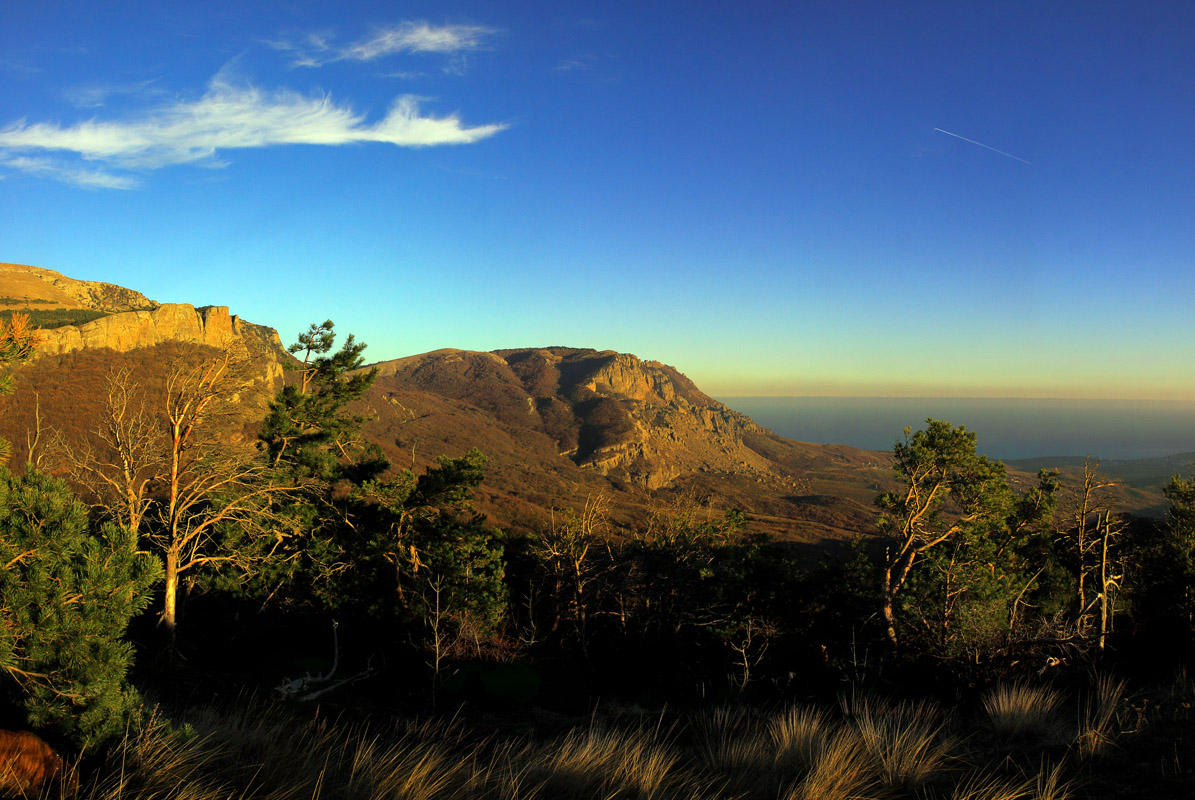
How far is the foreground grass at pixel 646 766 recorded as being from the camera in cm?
333

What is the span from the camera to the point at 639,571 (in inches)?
762

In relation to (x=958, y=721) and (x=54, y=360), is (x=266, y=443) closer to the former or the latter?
(x=958, y=721)

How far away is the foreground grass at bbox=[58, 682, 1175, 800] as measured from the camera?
10.9 ft

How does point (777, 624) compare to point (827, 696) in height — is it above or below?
below

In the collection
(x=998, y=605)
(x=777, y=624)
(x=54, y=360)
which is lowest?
(x=777, y=624)

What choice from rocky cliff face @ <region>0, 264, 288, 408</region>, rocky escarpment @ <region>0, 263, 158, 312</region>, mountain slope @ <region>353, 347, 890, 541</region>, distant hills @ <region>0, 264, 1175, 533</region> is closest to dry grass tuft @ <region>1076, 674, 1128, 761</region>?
distant hills @ <region>0, 264, 1175, 533</region>

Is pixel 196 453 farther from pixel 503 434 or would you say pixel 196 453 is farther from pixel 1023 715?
pixel 503 434

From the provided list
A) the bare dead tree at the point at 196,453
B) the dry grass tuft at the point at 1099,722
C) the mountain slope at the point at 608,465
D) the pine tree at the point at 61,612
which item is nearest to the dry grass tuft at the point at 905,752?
the dry grass tuft at the point at 1099,722

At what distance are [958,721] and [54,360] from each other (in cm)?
8614

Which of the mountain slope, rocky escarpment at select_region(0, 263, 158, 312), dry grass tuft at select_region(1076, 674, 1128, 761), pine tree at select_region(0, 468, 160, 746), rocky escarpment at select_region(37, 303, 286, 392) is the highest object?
rocky escarpment at select_region(0, 263, 158, 312)

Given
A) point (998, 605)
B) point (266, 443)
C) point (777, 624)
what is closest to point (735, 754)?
point (998, 605)

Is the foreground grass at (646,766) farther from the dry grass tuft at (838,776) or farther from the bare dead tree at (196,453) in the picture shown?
the bare dead tree at (196,453)

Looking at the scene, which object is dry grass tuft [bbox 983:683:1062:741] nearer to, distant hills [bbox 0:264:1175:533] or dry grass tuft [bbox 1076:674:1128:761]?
dry grass tuft [bbox 1076:674:1128:761]

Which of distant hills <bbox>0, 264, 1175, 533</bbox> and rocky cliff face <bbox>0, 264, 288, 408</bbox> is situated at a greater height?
rocky cliff face <bbox>0, 264, 288, 408</bbox>
